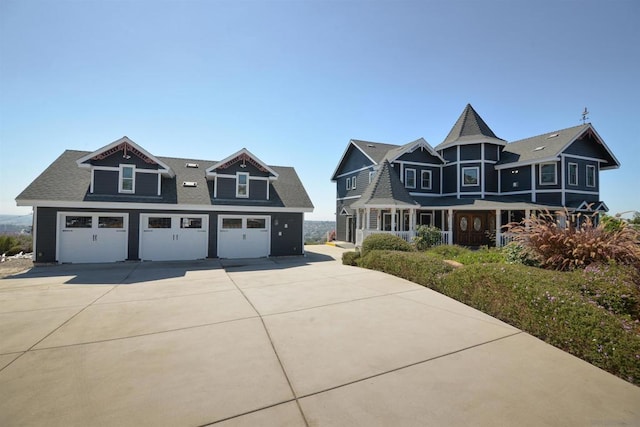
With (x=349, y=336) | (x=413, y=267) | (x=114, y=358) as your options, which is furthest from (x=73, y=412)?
(x=413, y=267)

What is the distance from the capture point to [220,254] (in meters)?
14.6

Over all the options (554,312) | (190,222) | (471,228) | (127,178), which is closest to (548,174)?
(471,228)

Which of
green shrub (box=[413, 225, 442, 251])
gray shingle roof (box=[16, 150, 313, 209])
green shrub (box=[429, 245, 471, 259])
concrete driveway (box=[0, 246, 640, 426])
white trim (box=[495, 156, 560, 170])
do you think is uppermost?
white trim (box=[495, 156, 560, 170])

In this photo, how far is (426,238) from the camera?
16141mm

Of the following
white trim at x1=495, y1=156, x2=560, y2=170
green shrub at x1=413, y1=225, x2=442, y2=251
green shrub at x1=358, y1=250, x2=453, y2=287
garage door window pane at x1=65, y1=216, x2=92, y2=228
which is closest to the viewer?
green shrub at x1=358, y1=250, x2=453, y2=287

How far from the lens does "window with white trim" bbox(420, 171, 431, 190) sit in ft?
70.8

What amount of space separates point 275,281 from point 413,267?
15.0 ft

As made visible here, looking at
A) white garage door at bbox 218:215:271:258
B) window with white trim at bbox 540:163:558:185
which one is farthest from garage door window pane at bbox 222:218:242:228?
window with white trim at bbox 540:163:558:185

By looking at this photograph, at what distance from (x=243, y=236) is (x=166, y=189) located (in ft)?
15.7

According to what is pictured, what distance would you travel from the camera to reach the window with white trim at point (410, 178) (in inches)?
827

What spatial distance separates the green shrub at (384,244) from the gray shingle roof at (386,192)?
523cm

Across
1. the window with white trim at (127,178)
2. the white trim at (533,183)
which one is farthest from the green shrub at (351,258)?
the white trim at (533,183)

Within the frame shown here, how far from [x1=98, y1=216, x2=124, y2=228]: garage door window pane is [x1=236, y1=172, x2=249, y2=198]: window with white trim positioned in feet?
18.6

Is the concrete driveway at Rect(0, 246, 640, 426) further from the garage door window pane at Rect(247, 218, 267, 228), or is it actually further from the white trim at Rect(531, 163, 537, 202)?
the white trim at Rect(531, 163, 537, 202)
